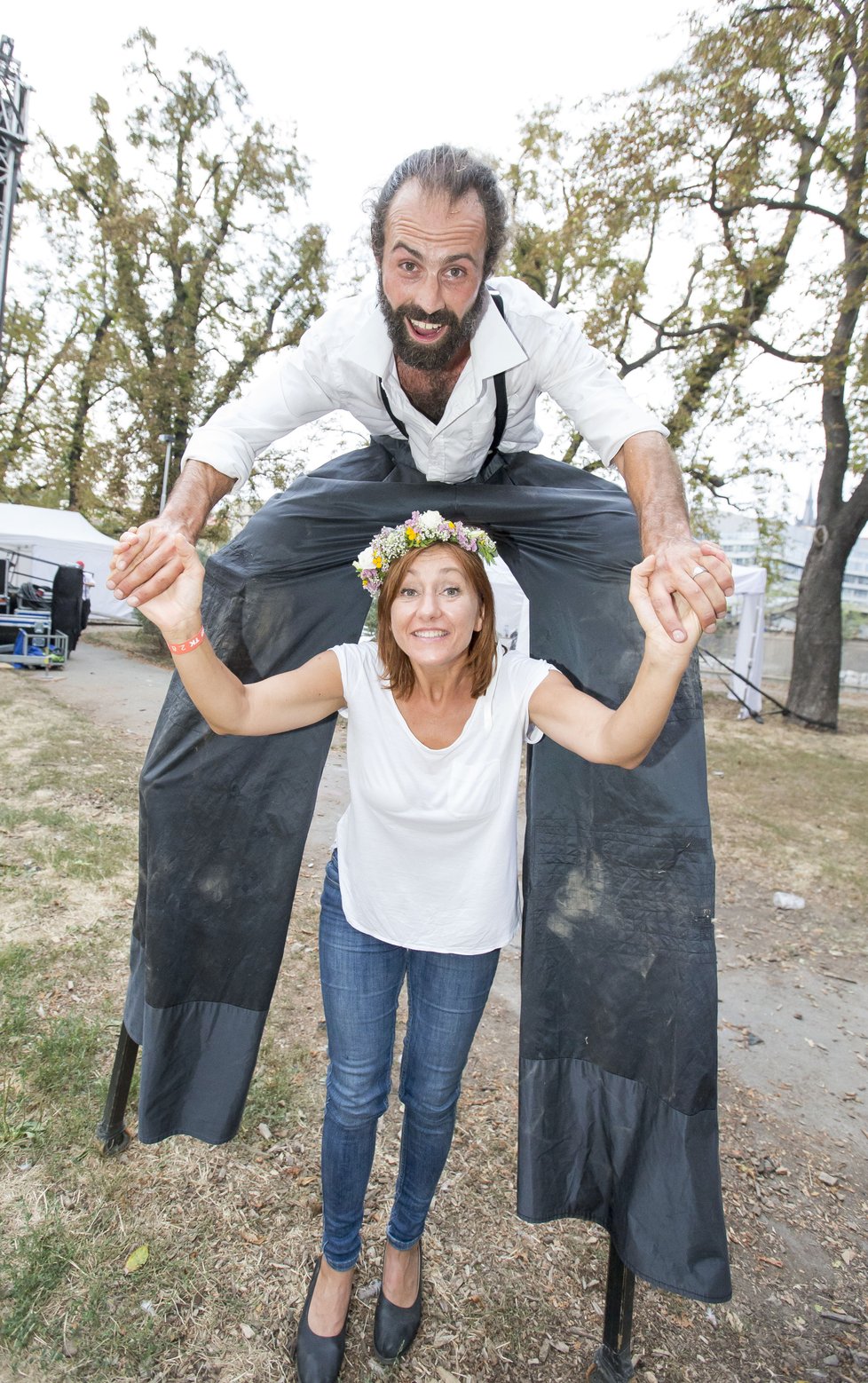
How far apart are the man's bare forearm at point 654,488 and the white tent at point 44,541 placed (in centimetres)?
1693

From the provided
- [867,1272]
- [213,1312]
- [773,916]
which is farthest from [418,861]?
[773,916]

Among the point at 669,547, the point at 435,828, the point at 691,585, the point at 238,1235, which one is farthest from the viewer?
the point at 238,1235

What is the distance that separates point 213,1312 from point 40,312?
2530 centimetres

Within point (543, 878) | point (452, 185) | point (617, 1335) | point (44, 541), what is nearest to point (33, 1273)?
point (617, 1335)

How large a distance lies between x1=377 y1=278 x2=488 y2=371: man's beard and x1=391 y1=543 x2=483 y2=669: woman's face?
1.83 ft

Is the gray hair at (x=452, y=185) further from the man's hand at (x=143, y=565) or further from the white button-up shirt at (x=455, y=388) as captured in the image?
the man's hand at (x=143, y=565)

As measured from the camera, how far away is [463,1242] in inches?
91.2

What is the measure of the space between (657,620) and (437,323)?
1055 mm

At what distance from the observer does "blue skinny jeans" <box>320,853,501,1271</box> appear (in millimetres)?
1828

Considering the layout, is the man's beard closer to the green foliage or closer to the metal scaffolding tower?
the green foliage

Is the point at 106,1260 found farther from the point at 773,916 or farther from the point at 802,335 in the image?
the point at 802,335

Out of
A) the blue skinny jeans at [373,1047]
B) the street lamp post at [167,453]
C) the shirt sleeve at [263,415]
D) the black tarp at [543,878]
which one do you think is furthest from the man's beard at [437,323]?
the street lamp post at [167,453]

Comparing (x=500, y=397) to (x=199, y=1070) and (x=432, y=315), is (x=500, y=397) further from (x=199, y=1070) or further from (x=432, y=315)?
(x=199, y=1070)

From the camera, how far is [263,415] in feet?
A: 7.04
